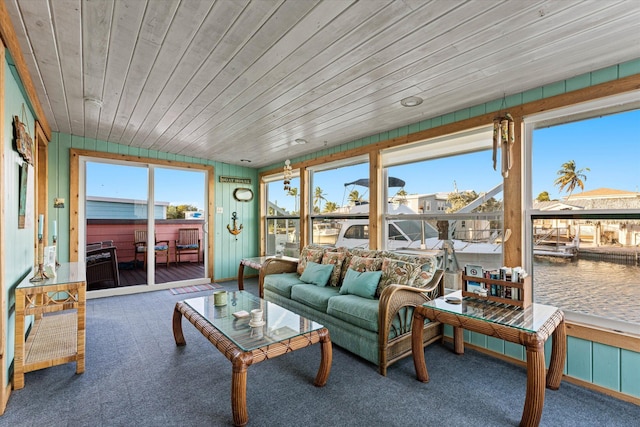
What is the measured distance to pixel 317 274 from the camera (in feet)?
11.8

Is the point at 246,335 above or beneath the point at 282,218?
beneath

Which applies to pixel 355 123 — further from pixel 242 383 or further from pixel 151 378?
pixel 151 378


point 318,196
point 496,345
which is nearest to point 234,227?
point 318,196

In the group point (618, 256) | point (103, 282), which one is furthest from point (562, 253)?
point (103, 282)

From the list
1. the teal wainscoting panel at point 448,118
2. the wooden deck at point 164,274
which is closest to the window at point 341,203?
the teal wainscoting panel at point 448,118

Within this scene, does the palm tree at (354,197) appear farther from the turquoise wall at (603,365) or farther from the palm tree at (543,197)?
the turquoise wall at (603,365)

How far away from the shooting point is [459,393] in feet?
7.03

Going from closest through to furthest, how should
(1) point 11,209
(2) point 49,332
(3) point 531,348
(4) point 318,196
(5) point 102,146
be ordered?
(3) point 531,348, (1) point 11,209, (2) point 49,332, (5) point 102,146, (4) point 318,196

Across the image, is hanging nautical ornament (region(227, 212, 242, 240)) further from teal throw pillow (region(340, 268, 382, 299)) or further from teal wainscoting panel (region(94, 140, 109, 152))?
teal throw pillow (region(340, 268, 382, 299))

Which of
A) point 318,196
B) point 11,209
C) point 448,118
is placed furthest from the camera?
point 318,196

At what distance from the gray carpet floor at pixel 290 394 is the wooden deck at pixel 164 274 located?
2.45 m

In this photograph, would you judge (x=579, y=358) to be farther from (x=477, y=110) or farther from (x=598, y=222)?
(x=477, y=110)

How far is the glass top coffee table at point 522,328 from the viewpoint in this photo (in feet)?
5.69

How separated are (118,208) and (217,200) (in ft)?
5.36
